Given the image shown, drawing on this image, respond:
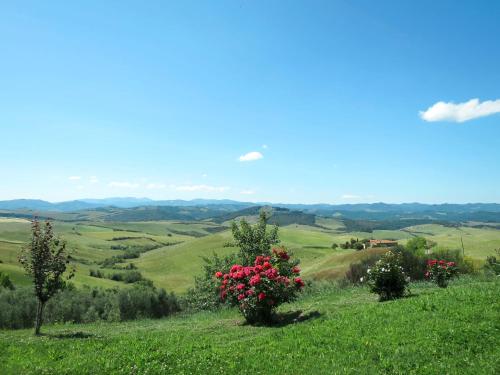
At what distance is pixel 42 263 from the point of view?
19.9 metres

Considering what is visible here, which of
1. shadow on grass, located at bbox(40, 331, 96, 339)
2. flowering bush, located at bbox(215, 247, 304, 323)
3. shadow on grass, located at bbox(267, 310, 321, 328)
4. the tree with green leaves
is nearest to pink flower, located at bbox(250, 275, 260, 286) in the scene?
flowering bush, located at bbox(215, 247, 304, 323)

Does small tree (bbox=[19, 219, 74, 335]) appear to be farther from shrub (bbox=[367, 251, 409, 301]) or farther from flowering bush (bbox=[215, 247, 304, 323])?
shrub (bbox=[367, 251, 409, 301])

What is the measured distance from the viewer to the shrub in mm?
20312

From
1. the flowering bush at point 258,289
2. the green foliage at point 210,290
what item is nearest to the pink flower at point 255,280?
the flowering bush at point 258,289

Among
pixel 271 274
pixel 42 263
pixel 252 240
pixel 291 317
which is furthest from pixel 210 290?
pixel 42 263

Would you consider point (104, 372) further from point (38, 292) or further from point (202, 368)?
point (38, 292)

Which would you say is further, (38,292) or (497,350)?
(38,292)

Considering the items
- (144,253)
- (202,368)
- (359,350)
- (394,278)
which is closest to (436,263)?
(394,278)

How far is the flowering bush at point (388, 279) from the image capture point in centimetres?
2031

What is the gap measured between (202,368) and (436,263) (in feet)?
56.0

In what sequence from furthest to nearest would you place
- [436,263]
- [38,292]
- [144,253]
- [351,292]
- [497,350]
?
[144,253] < [351,292] < [436,263] < [38,292] < [497,350]

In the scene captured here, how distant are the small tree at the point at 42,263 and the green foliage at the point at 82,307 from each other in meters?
10.5

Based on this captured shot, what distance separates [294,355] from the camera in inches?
506

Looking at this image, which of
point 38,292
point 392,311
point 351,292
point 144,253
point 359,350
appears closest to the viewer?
point 359,350
